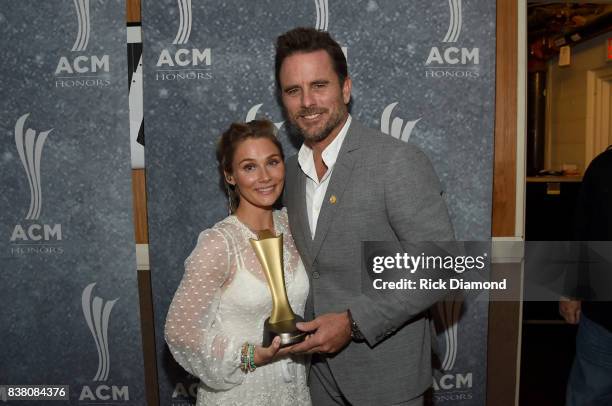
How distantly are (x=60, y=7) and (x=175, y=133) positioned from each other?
2.59 ft

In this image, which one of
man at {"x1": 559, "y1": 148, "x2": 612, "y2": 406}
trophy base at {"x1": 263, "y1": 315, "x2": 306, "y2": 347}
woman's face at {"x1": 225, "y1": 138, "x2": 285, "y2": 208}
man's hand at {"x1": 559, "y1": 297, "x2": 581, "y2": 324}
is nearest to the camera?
trophy base at {"x1": 263, "y1": 315, "x2": 306, "y2": 347}

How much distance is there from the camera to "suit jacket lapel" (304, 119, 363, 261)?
60.2 inches

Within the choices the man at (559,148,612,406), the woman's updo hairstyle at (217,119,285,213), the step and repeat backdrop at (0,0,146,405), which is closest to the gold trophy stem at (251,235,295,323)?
the woman's updo hairstyle at (217,119,285,213)

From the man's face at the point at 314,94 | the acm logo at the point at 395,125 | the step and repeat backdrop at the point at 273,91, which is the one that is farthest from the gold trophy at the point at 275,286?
the acm logo at the point at 395,125

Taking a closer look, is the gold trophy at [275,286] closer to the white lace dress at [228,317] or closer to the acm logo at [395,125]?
the white lace dress at [228,317]

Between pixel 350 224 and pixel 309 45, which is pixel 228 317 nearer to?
pixel 350 224

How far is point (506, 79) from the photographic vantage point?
2.21 m

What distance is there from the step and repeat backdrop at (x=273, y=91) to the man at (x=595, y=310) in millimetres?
401

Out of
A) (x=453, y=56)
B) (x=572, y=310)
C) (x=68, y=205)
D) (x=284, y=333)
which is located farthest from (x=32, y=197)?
(x=572, y=310)

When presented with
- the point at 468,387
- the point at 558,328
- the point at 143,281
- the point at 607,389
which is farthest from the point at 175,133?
the point at 558,328

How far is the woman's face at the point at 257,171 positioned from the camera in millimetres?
1603

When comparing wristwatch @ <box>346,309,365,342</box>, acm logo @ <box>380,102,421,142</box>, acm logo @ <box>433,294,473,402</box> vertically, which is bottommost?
acm logo @ <box>433,294,473,402</box>

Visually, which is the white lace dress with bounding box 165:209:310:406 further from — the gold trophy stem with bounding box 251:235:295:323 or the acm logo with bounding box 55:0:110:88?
the acm logo with bounding box 55:0:110:88

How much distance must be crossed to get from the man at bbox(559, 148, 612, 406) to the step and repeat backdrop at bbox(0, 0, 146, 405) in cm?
202
